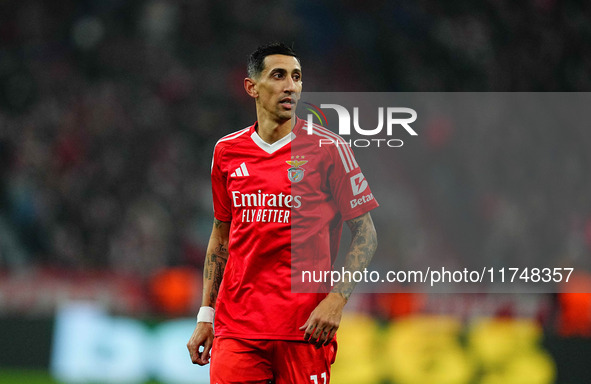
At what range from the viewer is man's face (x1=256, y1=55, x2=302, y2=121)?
149 inches

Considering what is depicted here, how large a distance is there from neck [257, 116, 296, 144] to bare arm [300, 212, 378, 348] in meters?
0.56

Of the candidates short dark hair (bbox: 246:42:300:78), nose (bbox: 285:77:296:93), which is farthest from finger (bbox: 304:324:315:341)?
short dark hair (bbox: 246:42:300:78)

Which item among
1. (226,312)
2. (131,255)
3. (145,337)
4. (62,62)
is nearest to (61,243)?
(131,255)

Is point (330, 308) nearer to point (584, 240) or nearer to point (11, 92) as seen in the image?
point (584, 240)

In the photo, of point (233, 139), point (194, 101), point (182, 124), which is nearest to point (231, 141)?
point (233, 139)

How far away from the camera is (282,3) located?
13609 millimetres

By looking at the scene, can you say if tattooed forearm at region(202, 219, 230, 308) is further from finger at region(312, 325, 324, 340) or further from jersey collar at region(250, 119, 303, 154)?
finger at region(312, 325, 324, 340)

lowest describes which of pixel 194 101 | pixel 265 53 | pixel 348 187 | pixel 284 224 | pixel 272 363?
pixel 272 363

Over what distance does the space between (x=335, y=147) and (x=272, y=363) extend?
97 centimetres

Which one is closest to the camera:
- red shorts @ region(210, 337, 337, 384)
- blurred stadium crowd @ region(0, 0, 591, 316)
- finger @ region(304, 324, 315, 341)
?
finger @ region(304, 324, 315, 341)

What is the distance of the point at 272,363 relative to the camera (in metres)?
3.70

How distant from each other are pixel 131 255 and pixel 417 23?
5557 mm

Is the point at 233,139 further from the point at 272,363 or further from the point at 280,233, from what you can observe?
the point at 272,363

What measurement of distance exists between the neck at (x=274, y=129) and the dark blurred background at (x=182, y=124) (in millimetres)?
4121
